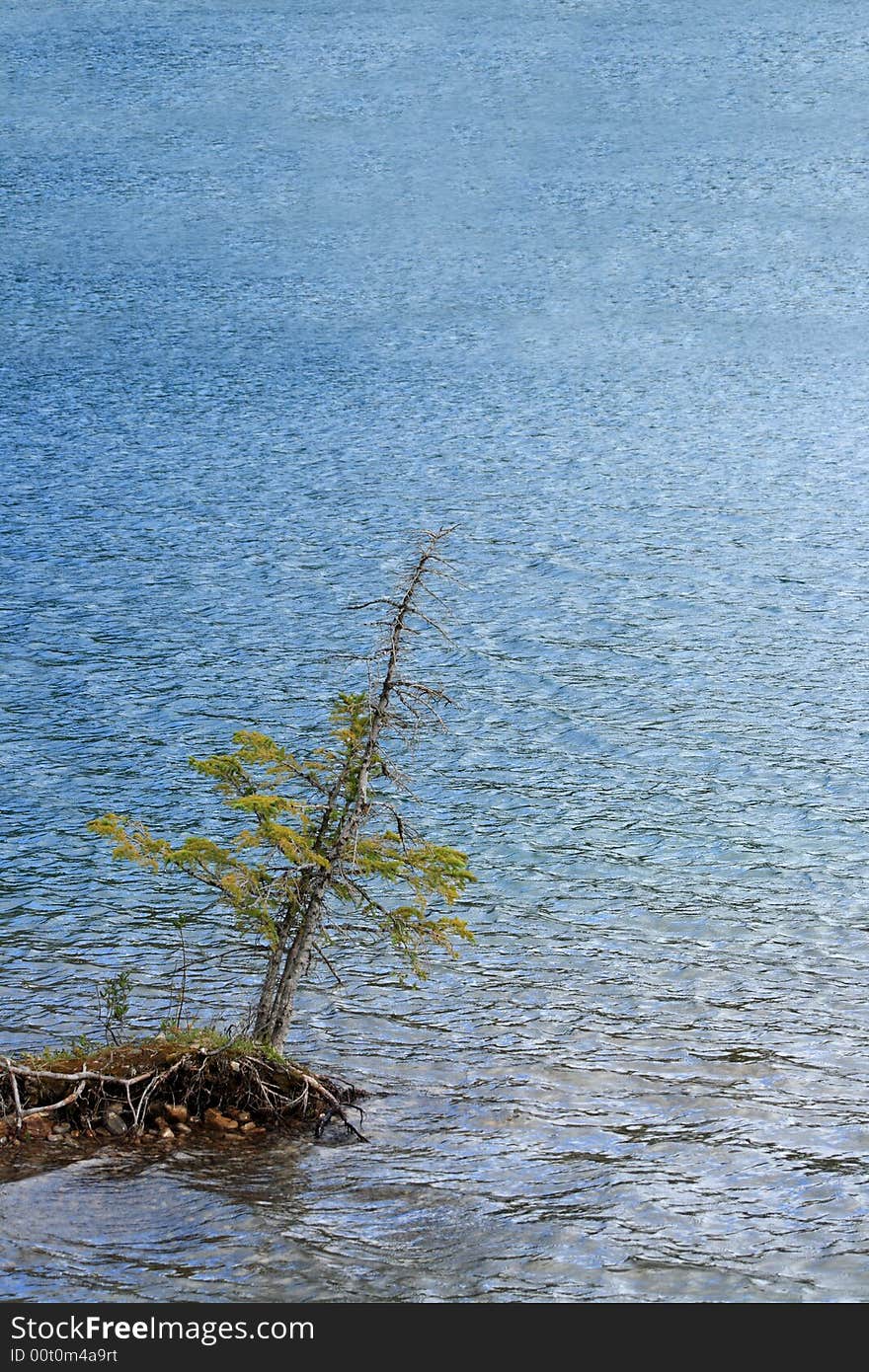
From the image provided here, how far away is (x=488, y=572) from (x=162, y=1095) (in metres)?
10.1

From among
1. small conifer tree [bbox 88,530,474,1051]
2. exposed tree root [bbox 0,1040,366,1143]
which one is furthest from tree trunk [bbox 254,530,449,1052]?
exposed tree root [bbox 0,1040,366,1143]

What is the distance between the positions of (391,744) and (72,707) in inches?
97.6

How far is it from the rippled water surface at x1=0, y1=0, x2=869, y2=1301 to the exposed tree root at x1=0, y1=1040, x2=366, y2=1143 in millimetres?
249

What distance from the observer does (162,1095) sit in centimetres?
656

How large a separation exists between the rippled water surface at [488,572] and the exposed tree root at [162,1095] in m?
0.25

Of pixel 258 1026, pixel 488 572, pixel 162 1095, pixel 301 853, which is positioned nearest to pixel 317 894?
pixel 301 853

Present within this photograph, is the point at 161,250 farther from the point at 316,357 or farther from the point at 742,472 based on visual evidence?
the point at 742,472

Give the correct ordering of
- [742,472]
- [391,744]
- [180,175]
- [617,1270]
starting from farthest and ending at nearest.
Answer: [180,175] → [742,472] → [391,744] → [617,1270]

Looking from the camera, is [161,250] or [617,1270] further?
[161,250]

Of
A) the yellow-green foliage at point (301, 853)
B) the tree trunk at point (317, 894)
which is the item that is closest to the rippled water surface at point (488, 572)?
the tree trunk at point (317, 894)

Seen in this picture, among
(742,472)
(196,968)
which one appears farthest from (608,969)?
(742,472)

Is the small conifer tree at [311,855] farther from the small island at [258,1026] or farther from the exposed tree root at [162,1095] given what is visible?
the exposed tree root at [162,1095]

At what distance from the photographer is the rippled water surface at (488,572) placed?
6.25 m

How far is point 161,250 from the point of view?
2509 centimetres
